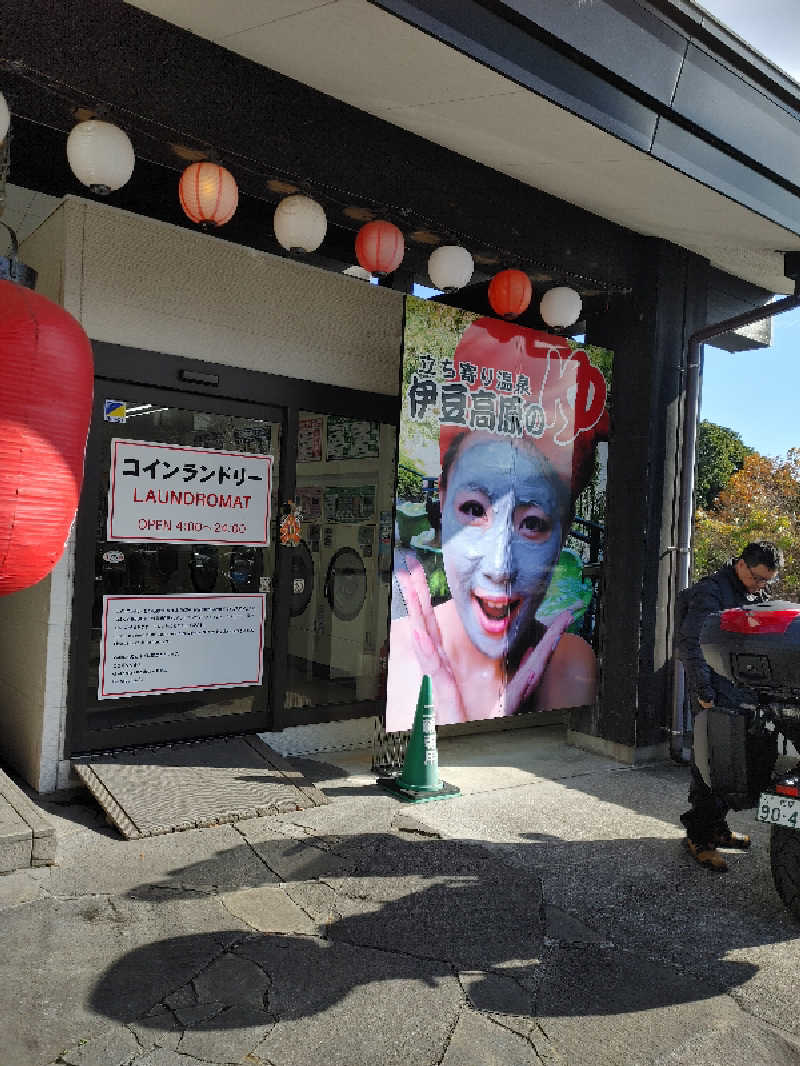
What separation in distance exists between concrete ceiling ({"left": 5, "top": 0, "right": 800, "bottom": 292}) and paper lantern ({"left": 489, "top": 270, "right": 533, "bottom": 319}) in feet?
2.47

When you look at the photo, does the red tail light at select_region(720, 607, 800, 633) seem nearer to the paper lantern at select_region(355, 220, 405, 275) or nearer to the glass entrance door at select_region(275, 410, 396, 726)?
the glass entrance door at select_region(275, 410, 396, 726)

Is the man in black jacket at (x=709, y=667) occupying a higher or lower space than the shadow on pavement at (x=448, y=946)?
higher

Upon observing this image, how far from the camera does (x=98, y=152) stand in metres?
4.62

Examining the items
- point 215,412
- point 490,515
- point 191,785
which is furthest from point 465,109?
point 191,785

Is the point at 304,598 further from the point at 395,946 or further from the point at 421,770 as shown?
the point at 395,946

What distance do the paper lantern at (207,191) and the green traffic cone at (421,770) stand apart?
384 cm

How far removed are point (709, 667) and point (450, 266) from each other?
3557mm

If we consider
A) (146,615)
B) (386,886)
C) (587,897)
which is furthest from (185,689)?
(587,897)

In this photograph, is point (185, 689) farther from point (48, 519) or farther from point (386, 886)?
point (48, 519)

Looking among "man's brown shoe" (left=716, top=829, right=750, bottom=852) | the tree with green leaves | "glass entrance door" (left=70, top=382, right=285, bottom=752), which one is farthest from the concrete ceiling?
the tree with green leaves

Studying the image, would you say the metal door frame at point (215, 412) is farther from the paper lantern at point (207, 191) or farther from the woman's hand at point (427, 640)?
the paper lantern at point (207, 191)

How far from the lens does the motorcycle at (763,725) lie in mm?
4145

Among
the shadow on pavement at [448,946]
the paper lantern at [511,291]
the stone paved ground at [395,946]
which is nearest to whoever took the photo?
the stone paved ground at [395,946]

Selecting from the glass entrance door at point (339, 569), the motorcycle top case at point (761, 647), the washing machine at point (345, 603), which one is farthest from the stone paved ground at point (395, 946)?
the washing machine at point (345, 603)
